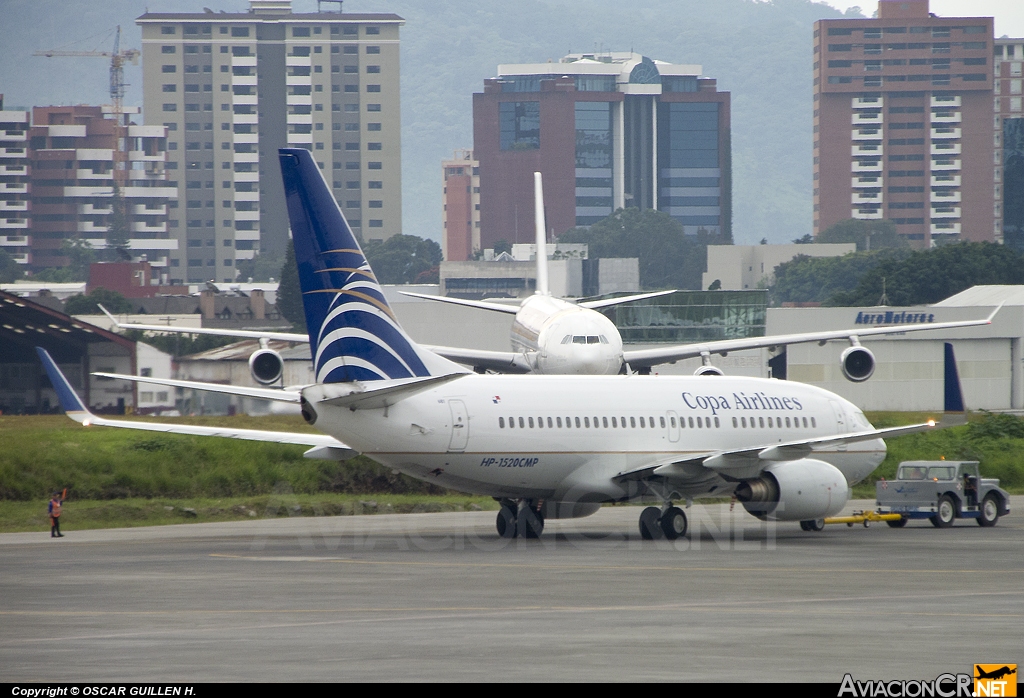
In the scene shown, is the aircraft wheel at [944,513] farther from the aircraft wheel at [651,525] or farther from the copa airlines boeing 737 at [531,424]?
the aircraft wheel at [651,525]

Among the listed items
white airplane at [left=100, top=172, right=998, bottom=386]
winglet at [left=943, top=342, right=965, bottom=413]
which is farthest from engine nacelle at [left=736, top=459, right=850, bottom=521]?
white airplane at [left=100, top=172, right=998, bottom=386]

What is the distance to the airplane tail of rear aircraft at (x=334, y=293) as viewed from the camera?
2653cm

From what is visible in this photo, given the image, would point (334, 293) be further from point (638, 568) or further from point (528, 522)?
point (528, 522)

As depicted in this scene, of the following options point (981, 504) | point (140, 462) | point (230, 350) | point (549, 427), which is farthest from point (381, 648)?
point (230, 350)

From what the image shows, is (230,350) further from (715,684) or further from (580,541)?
→ (715,684)

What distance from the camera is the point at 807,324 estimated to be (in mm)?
90250

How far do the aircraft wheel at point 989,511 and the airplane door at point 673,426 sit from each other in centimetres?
863

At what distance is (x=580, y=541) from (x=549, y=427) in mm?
2840

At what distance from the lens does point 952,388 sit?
4088 cm

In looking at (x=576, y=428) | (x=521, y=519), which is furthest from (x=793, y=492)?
(x=521, y=519)

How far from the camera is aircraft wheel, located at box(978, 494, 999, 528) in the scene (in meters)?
35.2

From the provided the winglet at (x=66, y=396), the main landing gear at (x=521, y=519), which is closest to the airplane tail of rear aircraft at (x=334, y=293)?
the main landing gear at (x=521, y=519)

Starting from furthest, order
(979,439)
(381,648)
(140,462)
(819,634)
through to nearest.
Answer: (979,439) → (140,462) → (819,634) → (381,648)

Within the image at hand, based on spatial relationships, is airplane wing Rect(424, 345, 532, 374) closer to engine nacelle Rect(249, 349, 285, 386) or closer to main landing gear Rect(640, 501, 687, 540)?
engine nacelle Rect(249, 349, 285, 386)
